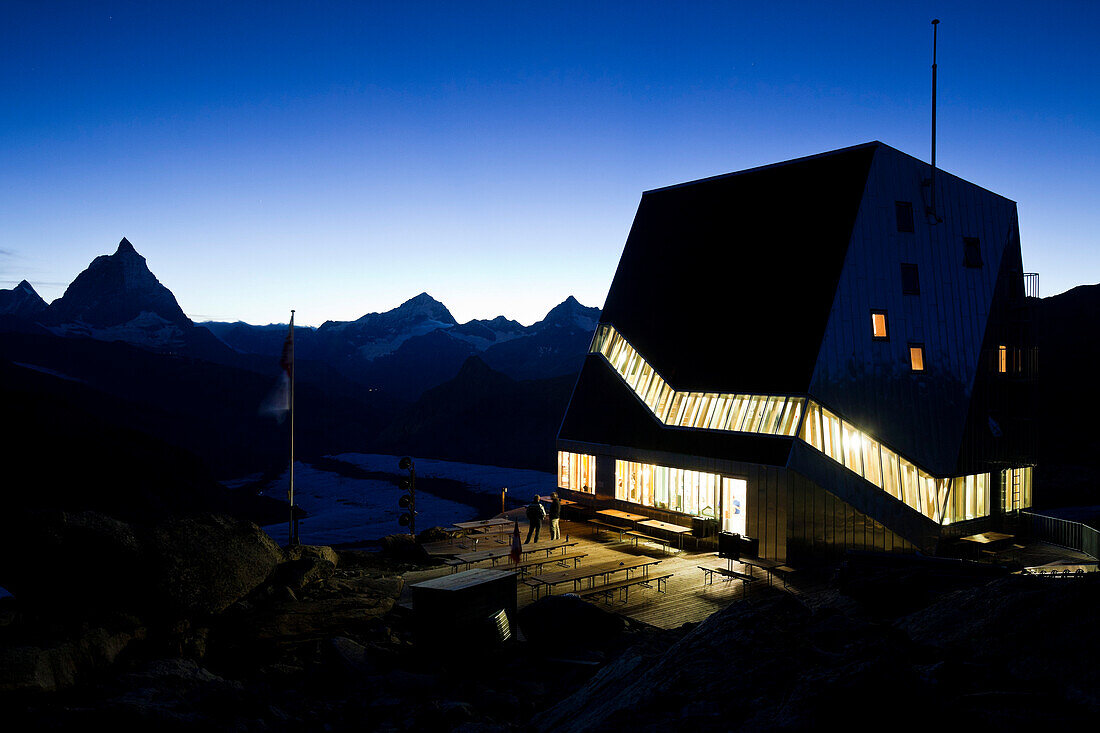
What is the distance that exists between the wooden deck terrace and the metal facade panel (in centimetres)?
700

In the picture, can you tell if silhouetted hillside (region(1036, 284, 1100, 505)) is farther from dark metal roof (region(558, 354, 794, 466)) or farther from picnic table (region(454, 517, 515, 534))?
picnic table (region(454, 517, 515, 534))

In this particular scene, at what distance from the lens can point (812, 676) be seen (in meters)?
7.40

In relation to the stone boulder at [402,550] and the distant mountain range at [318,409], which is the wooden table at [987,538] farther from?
the distant mountain range at [318,409]

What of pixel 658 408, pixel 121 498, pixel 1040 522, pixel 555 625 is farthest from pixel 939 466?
pixel 121 498

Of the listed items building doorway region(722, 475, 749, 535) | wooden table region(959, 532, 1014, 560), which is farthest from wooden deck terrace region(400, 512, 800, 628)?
wooden table region(959, 532, 1014, 560)

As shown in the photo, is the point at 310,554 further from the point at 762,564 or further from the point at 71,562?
the point at 762,564

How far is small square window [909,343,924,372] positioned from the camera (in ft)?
86.4

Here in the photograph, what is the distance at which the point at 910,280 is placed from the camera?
26547 mm

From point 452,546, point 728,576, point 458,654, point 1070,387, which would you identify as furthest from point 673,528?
point 1070,387

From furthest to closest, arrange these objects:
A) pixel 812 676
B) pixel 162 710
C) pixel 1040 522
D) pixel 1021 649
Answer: pixel 1040 522 < pixel 162 710 < pixel 1021 649 < pixel 812 676

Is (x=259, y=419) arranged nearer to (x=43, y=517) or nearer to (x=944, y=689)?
(x=43, y=517)

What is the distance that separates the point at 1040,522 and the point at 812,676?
2746 centimetres

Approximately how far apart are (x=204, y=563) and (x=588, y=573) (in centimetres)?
1008

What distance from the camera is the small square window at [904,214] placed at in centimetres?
2636
